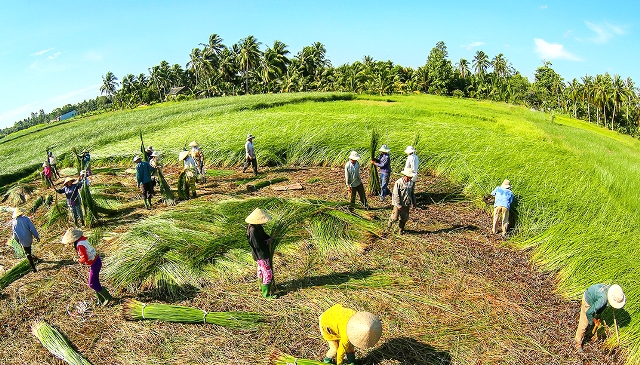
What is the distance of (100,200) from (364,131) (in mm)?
7429

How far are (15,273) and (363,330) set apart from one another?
5.87m

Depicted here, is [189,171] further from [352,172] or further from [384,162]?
[384,162]

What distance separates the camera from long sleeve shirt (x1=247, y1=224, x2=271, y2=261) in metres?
5.00

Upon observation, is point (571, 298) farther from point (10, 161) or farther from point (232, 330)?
point (10, 161)

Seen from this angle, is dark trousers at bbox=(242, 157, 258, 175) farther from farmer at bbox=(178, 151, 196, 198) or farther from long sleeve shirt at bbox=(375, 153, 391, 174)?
long sleeve shirt at bbox=(375, 153, 391, 174)

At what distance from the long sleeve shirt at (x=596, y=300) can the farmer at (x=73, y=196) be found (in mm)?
8603

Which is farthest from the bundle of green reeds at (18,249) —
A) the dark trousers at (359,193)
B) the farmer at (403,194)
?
the farmer at (403,194)

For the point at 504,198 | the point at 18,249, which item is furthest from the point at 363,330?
the point at 18,249

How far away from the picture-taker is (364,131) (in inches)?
468

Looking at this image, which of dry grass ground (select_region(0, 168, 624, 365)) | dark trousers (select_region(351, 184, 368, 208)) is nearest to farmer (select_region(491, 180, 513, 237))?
dry grass ground (select_region(0, 168, 624, 365))

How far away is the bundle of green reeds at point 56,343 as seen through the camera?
4191 millimetres

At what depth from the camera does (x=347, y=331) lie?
339 centimetres

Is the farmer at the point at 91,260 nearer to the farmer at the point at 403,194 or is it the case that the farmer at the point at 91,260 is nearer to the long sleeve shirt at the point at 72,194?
the long sleeve shirt at the point at 72,194

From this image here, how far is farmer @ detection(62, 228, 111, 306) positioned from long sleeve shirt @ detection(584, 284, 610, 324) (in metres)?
5.93
